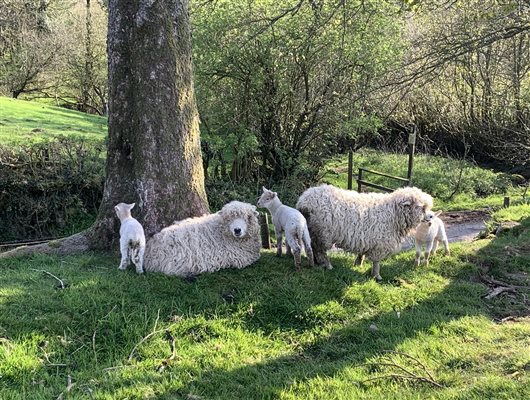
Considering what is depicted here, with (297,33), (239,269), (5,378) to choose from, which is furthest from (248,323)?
(297,33)

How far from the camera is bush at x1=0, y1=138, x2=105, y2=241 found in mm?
10938

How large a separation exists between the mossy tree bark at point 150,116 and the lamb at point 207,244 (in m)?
0.61

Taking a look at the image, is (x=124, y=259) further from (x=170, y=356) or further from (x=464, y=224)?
(x=464, y=224)

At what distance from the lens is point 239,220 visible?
23.3 ft

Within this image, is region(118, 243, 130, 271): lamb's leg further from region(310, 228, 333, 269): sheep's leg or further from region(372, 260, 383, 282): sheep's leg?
region(372, 260, 383, 282): sheep's leg

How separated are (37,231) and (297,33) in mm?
7584

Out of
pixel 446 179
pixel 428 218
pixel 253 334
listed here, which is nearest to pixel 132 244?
pixel 253 334

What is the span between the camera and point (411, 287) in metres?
7.13

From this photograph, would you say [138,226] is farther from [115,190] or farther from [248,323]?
[248,323]

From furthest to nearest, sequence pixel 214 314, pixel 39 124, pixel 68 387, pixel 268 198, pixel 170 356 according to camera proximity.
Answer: pixel 39 124, pixel 268 198, pixel 214 314, pixel 170 356, pixel 68 387

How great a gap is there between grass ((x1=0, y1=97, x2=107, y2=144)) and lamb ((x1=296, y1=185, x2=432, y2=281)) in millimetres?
10116

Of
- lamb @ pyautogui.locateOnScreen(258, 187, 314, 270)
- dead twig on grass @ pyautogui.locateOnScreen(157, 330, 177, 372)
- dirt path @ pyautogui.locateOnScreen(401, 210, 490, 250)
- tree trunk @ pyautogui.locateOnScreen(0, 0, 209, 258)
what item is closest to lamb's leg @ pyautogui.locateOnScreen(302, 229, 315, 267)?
lamb @ pyautogui.locateOnScreen(258, 187, 314, 270)

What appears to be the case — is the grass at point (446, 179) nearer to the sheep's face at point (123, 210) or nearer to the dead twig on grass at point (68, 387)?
the sheep's face at point (123, 210)

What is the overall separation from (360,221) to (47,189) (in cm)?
732
